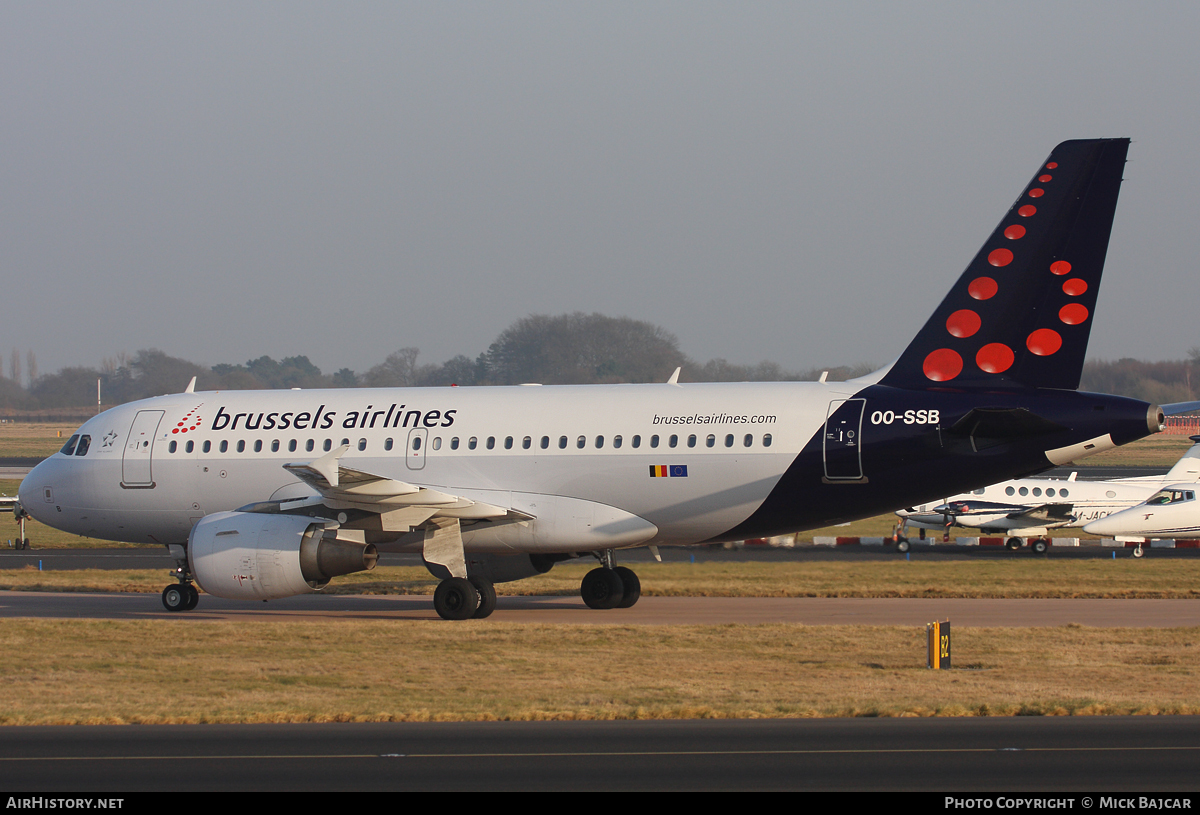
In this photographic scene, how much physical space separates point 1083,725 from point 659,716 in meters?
4.26

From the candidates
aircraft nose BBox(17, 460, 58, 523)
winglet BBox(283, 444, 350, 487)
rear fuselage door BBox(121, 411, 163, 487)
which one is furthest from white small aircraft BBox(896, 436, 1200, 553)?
aircraft nose BBox(17, 460, 58, 523)

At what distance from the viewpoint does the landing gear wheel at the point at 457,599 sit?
23.0 m

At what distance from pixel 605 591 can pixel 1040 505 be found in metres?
21.2

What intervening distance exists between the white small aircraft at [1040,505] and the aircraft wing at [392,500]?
21.2 metres

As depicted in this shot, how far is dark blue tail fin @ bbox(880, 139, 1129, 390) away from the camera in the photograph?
69.2 ft

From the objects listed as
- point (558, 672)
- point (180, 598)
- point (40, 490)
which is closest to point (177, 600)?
point (180, 598)

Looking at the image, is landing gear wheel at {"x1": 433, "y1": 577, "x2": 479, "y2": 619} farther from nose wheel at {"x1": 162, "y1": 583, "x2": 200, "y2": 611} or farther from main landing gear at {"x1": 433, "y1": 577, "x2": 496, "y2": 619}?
nose wheel at {"x1": 162, "y1": 583, "x2": 200, "y2": 611}

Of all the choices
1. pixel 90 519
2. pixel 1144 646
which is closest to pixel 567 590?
pixel 90 519

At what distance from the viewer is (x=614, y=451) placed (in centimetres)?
2319

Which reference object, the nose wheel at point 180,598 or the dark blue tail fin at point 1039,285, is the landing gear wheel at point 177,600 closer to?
the nose wheel at point 180,598

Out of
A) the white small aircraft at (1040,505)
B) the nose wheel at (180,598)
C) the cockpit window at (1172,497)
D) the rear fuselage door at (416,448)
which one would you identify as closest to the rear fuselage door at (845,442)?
the rear fuselage door at (416,448)

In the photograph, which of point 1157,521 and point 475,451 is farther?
Result: point 1157,521

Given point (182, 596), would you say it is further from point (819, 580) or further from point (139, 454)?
point (819, 580)

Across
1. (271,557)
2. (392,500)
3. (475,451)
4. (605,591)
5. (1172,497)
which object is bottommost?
(605,591)
